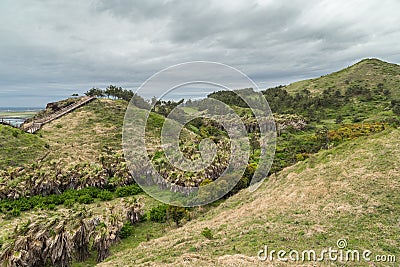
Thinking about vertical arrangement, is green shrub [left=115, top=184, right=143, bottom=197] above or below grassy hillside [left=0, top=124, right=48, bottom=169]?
below

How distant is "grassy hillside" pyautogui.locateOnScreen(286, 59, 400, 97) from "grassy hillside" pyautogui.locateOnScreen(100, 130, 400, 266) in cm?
11035

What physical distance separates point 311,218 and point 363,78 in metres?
Result: 144

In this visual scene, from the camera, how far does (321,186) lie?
22609 mm

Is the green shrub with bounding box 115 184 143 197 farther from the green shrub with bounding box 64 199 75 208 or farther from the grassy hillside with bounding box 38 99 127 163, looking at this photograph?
the grassy hillside with bounding box 38 99 127 163

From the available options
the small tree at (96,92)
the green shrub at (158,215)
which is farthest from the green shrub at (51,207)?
the small tree at (96,92)

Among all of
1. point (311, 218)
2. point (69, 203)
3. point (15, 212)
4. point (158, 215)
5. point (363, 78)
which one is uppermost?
point (363, 78)

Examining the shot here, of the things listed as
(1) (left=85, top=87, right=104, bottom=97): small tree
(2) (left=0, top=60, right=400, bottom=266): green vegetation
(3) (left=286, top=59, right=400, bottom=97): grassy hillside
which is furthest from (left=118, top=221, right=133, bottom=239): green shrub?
(3) (left=286, top=59, right=400, bottom=97): grassy hillside

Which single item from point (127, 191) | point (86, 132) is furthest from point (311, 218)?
point (86, 132)

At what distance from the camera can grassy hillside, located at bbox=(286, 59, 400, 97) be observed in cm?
12512

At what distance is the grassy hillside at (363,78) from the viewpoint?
12512 cm

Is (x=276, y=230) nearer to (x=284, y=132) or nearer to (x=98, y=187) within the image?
(x=98, y=187)

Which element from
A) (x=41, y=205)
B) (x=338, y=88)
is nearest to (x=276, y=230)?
(x=41, y=205)

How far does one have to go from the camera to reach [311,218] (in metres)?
18.0

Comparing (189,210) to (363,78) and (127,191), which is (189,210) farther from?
(363,78)
